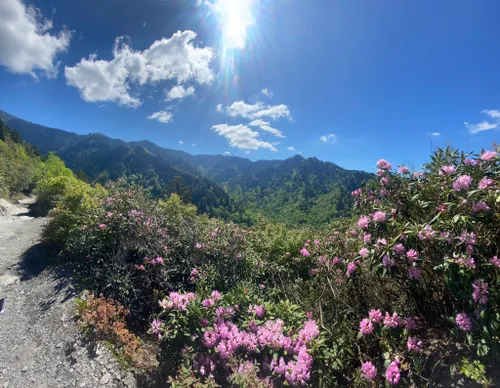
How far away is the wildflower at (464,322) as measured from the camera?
1.74 meters

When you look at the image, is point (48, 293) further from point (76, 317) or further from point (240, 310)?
point (240, 310)

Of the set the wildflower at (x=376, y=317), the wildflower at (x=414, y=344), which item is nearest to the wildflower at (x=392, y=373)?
the wildflower at (x=414, y=344)

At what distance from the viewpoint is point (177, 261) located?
14.1 feet

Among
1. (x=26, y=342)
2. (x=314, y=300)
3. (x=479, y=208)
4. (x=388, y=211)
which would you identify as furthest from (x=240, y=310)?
(x=26, y=342)

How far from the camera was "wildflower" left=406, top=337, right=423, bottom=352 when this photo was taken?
198cm

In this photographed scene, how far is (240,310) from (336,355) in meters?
1.03

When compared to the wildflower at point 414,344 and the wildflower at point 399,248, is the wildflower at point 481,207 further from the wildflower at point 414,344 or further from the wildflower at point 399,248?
the wildflower at point 414,344

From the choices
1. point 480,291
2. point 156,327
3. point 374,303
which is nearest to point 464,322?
point 480,291

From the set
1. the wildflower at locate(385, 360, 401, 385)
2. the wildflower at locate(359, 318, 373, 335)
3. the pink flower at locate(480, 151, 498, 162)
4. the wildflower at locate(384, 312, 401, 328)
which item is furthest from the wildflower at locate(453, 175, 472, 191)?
the wildflower at locate(385, 360, 401, 385)

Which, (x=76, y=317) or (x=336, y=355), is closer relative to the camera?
(x=336, y=355)

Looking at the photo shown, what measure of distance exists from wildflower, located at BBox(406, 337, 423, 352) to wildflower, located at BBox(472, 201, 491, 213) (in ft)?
3.57

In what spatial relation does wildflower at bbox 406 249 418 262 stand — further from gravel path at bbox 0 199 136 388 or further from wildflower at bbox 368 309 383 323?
gravel path at bbox 0 199 136 388

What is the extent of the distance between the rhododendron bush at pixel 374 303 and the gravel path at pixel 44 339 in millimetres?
665

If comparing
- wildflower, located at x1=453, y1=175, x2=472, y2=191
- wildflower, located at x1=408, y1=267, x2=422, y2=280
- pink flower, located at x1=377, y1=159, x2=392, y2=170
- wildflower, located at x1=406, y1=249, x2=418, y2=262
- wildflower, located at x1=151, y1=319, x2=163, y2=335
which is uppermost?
pink flower, located at x1=377, y1=159, x2=392, y2=170
